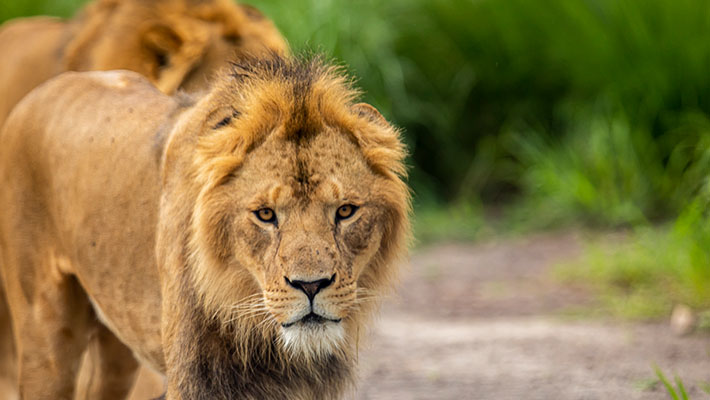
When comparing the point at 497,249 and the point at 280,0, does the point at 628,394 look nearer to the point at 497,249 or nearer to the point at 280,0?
the point at 497,249

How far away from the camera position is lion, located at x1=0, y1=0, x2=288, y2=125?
4.46 meters

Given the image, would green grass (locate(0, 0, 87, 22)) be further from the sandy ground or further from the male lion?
the male lion

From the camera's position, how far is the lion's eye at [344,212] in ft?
8.85

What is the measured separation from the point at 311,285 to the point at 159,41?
223 cm

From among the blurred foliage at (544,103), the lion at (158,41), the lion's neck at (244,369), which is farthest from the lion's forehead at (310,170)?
the blurred foliage at (544,103)

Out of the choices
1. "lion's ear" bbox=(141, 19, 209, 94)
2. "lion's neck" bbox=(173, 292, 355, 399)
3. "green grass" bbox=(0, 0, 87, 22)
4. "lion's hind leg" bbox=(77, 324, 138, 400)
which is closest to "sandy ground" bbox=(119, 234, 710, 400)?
"lion's hind leg" bbox=(77, 324, 138, 400)

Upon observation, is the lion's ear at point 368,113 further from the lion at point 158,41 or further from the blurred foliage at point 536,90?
the blurred foliage at point 536,90

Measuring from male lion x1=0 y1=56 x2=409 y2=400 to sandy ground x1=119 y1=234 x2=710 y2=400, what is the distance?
26.4 inches

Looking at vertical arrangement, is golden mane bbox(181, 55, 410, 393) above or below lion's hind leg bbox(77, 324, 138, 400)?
above

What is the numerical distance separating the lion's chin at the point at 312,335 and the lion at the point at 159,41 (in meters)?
1.89

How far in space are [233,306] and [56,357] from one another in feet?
3.35

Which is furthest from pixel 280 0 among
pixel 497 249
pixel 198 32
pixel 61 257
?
pixel 61 257

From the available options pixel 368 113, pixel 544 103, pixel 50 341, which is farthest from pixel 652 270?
pixel 50 341

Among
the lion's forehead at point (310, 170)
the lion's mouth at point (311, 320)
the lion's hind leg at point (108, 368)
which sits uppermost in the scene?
the lion's forehead at point (310, 170)
